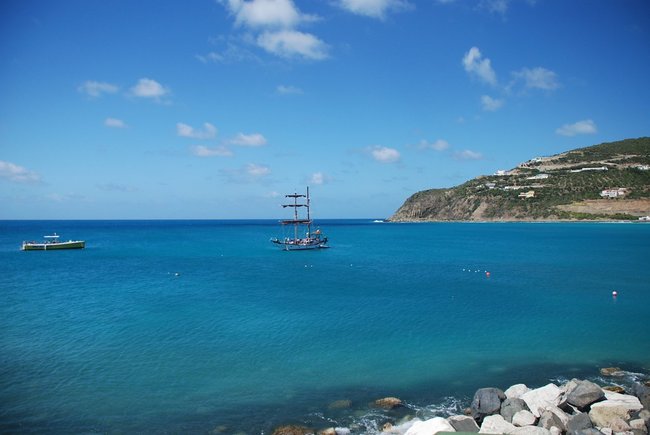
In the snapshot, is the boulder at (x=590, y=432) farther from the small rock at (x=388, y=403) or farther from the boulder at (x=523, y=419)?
the small rock at (x=388, y=403)

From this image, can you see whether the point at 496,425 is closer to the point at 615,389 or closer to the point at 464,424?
the point at 464,424

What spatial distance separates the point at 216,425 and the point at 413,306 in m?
19.8

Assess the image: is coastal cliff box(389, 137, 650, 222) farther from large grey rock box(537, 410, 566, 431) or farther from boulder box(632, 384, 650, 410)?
large grey rock box(537, 410, 566, 431)

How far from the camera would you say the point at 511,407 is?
1365 centimetres

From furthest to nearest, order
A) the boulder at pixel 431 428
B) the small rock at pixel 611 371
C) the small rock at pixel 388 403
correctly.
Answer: the small rock at pixel 611 371
the small rock at pixel 388 403
the boulder at pixel 431 428

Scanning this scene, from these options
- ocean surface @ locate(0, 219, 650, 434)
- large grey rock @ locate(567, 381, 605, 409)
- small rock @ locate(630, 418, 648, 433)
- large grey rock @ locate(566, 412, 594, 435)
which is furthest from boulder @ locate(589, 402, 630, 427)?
ocean surface @ locate(0, 219, 650, 434)

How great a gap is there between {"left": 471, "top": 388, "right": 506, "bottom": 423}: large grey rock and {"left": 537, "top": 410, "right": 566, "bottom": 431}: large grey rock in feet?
4.45

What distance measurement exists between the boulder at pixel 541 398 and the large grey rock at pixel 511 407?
304 millimetres

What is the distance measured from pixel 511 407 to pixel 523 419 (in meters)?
0.80

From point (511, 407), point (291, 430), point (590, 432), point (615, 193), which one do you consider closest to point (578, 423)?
point (590, 432)

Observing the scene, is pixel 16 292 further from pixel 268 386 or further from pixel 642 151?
pixel 642 151

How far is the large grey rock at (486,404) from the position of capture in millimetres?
13914

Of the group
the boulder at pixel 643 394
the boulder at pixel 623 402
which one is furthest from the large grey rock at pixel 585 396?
the boulder at pixel 643 394

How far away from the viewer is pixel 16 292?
126ft
